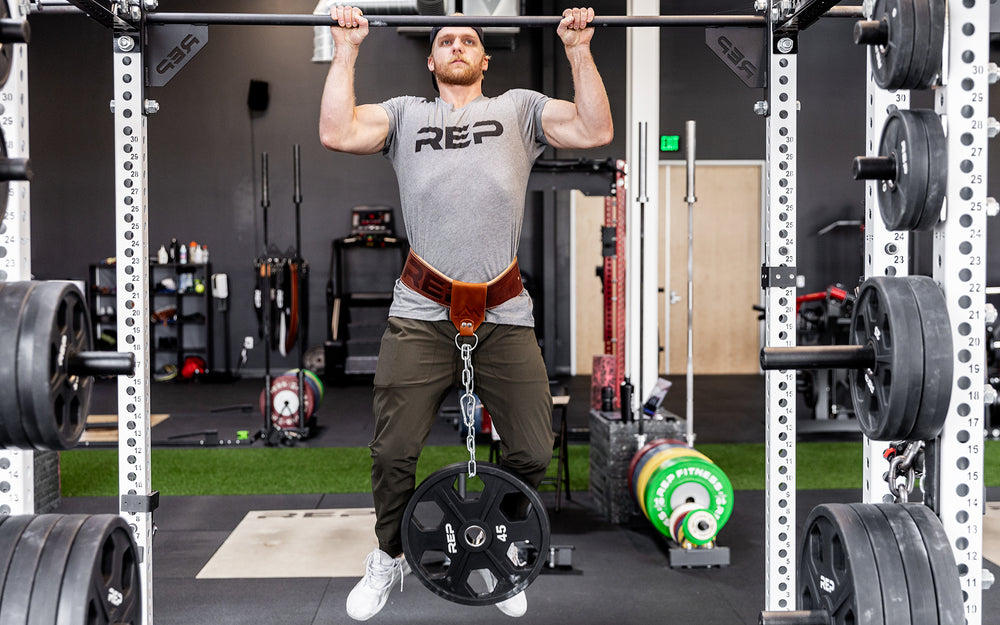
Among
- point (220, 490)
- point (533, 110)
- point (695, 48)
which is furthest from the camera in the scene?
point (695, 48)

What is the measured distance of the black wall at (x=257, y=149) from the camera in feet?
28.4

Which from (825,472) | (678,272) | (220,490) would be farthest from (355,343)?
(825,472)

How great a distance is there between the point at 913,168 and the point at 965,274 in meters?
0.22

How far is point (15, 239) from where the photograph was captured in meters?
2.10

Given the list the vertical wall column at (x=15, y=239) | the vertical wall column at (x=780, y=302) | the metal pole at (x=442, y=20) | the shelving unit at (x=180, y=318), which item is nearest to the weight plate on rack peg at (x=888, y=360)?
the vertical wall column at (x=780, y=302)

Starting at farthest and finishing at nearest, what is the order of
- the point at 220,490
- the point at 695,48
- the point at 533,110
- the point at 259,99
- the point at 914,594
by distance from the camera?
1. the point at 259,99
2. the point at 695,48
3. the point at 220,490
4. the point at 533,110
5. the point at 914,594

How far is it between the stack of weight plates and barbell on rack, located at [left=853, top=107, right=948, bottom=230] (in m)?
1.81

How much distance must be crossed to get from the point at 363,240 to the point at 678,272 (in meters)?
3.25

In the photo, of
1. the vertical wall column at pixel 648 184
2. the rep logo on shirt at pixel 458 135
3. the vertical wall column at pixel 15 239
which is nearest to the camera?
the vertical wall column at pixel 15 239

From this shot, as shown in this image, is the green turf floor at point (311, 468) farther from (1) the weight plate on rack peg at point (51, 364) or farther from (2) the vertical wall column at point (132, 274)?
(1) the weight plate on rack peg at point (51, 364)

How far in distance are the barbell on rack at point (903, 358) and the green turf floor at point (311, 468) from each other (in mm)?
2970

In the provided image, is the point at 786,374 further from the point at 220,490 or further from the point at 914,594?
the point at 220,490

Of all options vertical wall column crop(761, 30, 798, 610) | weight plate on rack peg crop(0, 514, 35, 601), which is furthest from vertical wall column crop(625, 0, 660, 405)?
weight plate on rack peg crop(0, 514, 35, 601)

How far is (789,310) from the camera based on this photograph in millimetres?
2510
